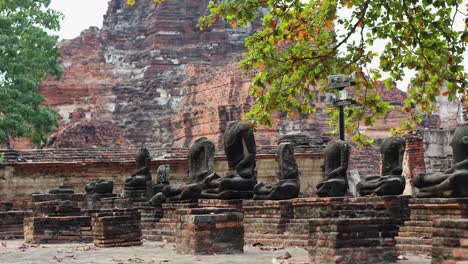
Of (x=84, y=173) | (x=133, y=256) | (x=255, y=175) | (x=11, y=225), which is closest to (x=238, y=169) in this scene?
(x=255, y=175)

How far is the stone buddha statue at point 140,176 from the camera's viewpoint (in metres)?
17.6

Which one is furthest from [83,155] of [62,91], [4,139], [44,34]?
[62,91]

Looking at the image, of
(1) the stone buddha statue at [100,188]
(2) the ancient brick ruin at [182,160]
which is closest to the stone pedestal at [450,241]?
(2) the ancient brick ruin at [182,160]

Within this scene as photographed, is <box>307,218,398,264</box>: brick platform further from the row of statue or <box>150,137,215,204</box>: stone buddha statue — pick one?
<box>150,137,215,204</box>: stone buddha statue

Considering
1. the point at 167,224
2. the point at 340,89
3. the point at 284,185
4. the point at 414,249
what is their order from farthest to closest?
the point at 340,89 < the point at 167,224 < the point at 284,185 < the point at 414,249

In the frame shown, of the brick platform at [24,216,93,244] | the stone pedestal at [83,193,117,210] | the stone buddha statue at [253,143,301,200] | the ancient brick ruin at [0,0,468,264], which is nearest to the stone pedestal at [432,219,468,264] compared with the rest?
the ancient brick ruin at [0,0,468,264]

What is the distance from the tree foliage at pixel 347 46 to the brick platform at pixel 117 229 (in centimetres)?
241

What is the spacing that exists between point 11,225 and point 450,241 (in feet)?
38.1

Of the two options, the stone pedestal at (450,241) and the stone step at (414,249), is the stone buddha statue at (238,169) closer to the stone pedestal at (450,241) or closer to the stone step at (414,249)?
the stone step at (414,249)

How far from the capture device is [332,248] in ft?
24.7

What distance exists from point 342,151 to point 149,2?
129 ft

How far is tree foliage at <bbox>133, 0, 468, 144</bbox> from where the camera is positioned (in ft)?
35.2

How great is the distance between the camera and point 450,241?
628 centimetres

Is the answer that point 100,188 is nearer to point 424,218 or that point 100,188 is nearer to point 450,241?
point 424,218
